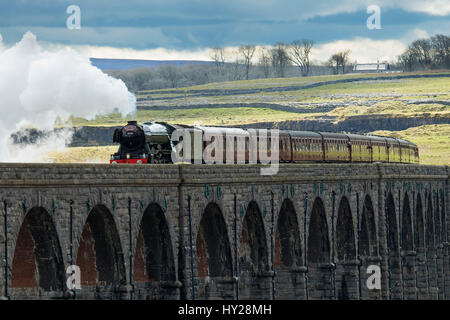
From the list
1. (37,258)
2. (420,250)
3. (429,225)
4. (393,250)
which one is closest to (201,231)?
(37,258)

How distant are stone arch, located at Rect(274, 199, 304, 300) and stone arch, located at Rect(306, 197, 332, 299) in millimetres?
3332

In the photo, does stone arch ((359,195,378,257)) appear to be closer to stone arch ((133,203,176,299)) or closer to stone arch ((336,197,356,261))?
stone arch ((336,197,356,261))

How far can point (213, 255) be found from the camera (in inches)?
1725

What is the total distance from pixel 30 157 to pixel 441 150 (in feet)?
235

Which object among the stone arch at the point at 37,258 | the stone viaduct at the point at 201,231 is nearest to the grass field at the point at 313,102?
the stone viaduct at the point at 201,231

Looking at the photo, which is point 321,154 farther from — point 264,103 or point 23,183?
point 264,103

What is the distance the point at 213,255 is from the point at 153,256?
15.0 ft

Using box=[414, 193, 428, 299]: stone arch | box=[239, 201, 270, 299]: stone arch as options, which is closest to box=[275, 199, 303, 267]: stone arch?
box=[239, 201, 270, 299]: stone arch

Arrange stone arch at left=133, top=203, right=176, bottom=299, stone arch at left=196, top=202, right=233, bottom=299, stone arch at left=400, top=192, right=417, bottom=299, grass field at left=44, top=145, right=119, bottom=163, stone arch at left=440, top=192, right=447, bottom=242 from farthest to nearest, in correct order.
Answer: grass field at left=44, top=145, right=119, bottom=163 < stone arch at left=440, top=192, right=447, bottom=242 < stone arch at left=400, top=192, right=417, bottom=299 < stone arch at left=196, top=202, right=233, bottom=299 < stone arch at left=133, top=203, right=176, bottom=299

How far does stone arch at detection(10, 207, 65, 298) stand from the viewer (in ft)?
107

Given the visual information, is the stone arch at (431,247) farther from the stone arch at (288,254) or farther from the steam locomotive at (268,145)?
the stone arch at (288,254)

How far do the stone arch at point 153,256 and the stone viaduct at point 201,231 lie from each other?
0.11 ft
